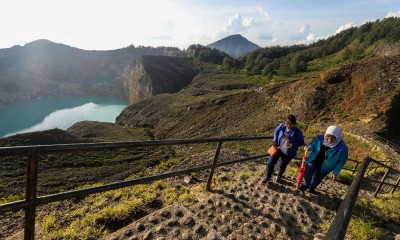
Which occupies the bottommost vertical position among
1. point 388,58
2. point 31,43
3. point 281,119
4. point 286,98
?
point 31,43

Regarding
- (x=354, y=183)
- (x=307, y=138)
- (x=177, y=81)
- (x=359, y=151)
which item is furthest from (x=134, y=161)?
(x=177, y=81)

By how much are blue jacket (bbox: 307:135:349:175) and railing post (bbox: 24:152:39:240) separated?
528cm

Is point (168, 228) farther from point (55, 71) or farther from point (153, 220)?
point (55, 71)

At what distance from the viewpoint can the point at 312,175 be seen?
6254 millimetres

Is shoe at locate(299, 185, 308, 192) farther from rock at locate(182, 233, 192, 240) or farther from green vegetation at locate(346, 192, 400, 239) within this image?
rock at locate(182, 233, 192, 240)

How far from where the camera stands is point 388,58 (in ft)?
114

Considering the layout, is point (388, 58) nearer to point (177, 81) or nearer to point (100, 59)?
point (177, 81)

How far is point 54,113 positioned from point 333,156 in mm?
116518

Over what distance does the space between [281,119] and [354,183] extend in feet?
104

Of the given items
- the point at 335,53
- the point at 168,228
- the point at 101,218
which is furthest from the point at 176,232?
the point at 335,53

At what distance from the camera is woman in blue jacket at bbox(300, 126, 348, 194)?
5.79 m

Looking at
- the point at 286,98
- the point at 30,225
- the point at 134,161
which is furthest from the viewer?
the point at 286,98

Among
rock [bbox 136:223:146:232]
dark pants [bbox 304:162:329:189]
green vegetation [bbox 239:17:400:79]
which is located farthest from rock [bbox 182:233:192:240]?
green vegetation [bbox 239:17:400:79]

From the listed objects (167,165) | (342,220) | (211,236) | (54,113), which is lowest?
(54,113)
